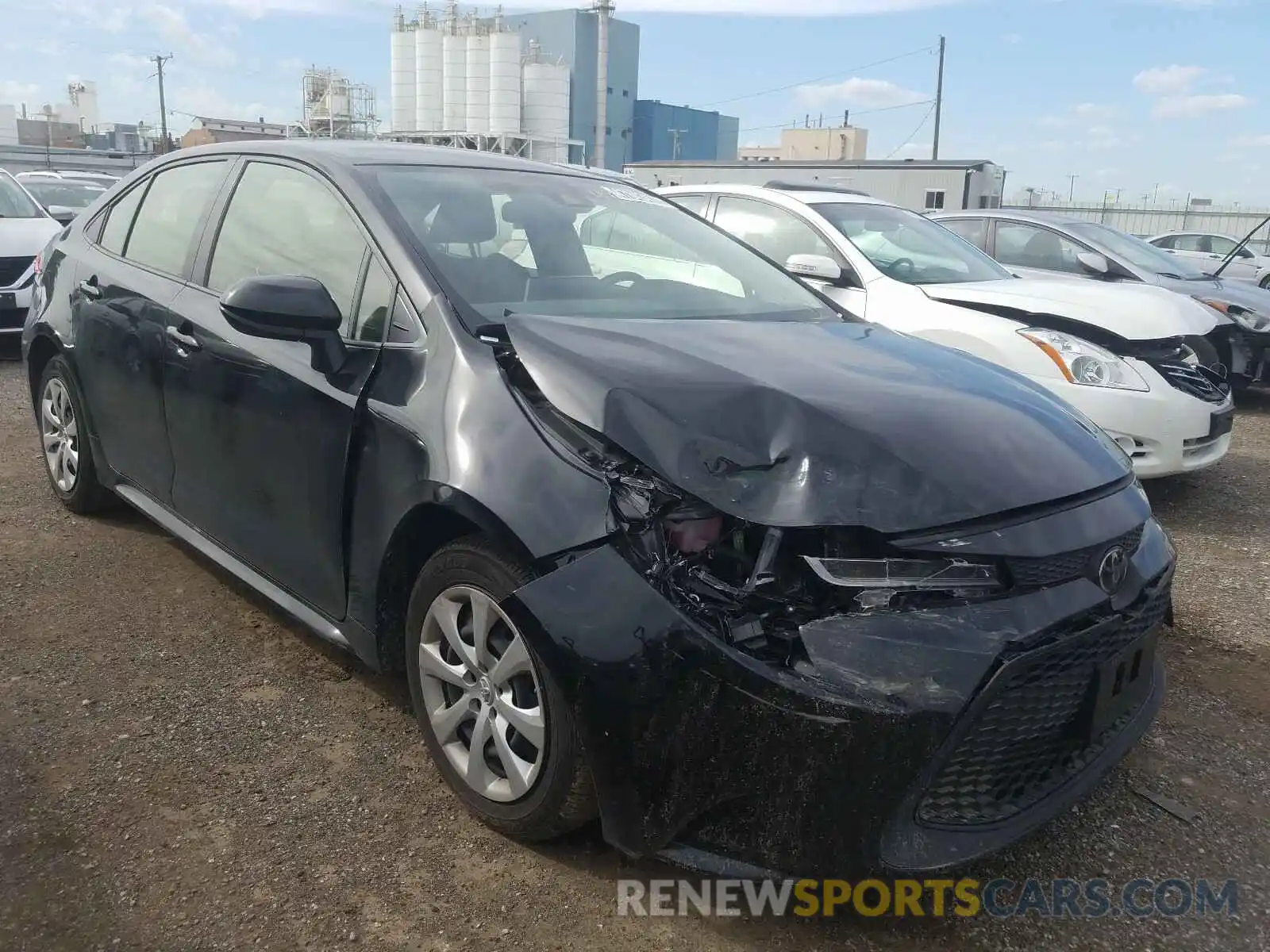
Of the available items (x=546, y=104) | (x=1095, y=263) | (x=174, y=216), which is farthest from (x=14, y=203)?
(x=546, y=104)

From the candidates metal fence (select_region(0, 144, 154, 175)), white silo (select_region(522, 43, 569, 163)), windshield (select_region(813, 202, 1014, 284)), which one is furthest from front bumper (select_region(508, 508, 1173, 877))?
white silo (select_region(522, 43, 569, 163))

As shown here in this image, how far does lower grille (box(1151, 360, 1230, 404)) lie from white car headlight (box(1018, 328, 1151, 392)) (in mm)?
229

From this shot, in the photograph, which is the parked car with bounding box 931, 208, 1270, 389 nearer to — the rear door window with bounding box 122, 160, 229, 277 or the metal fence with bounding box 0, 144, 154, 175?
the rear door window with bounding box 122, 160, 229, 277

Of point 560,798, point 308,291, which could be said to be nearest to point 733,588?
point 560,798

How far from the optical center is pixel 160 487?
3633 mm

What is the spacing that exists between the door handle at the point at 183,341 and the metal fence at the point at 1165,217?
88.3 ft

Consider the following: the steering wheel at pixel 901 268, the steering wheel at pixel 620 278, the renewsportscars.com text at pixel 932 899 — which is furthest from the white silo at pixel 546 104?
the renewsportscars.com text at pixel 932 899

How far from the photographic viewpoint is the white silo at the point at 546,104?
49750mm

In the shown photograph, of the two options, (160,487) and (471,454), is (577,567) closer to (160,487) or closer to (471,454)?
(471,454)

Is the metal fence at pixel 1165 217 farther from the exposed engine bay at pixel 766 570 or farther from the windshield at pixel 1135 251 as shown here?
the exposed engine bay at pixel 766 570

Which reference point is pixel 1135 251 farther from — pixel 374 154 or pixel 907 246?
pixel 374 154

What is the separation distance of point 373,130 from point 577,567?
167 feet

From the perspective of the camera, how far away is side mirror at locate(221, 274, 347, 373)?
257 cm

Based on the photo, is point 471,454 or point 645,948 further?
point 471,454
